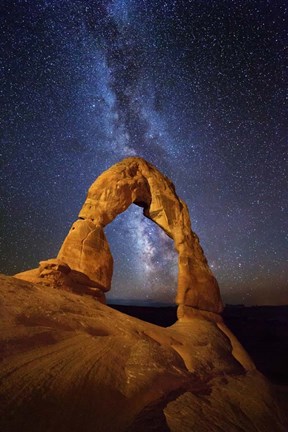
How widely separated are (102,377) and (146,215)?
751cm

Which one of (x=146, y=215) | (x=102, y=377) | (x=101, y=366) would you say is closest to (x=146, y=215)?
(x=146, y=215)

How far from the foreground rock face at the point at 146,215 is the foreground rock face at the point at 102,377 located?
219cm

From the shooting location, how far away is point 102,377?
3322 mm

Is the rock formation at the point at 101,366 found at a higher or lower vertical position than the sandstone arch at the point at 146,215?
lower

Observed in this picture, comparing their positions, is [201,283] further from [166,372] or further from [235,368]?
[166,372]

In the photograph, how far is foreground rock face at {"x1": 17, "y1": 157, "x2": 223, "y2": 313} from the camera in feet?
24.6

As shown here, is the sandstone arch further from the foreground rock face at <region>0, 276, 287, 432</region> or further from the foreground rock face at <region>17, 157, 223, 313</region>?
the foreground rock face at <region>0, 276, 287, 432</region>

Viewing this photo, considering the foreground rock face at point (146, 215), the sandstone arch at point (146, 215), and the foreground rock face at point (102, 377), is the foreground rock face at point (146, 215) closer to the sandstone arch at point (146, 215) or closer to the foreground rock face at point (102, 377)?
the sandstone arch at point (146, 215)

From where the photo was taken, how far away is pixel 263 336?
88.4ft

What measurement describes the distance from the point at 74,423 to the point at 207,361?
3734mm

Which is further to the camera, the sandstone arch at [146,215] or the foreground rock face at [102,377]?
the sandstone arch at [146,215]

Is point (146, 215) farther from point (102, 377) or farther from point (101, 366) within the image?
point (102, 377)

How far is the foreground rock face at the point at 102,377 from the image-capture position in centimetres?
261

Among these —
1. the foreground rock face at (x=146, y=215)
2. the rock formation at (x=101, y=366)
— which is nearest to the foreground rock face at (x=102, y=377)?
the rock formation at (x=101, y=366)
